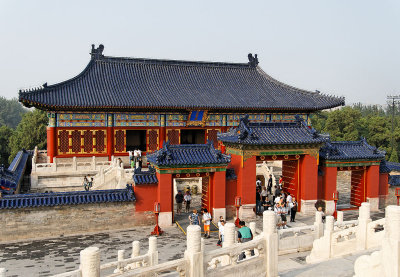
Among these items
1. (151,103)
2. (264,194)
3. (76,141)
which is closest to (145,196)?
(264,194)

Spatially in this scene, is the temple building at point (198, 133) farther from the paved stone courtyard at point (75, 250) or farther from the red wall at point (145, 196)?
the paved stone courtyard at point (75, 250)

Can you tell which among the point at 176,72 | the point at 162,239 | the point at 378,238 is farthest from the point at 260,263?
the point at 176,72

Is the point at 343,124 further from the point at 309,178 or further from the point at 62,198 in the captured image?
the point at 62,198

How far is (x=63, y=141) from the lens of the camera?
2748 cm

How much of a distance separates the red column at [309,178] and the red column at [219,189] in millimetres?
4308

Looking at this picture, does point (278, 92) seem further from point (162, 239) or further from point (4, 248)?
point (4, 248)

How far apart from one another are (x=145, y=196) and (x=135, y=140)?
14.5 meters

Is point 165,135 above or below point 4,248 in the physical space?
above

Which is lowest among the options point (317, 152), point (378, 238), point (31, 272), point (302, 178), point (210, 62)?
point (31, 272)

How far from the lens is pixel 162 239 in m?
15.3

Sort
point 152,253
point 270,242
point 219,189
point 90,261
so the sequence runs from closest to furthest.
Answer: point 90,261 < point 270,242 < point 152,253 < point 219,189

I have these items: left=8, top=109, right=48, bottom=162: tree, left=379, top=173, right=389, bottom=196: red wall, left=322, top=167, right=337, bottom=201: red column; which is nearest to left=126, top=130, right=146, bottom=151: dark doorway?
left=322, top=167, right=337, bottom=201: red column

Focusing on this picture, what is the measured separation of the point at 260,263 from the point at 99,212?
9132 millimetres

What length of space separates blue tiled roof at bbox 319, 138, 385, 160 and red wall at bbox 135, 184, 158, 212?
901 centimetres
